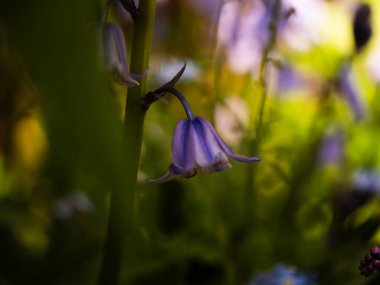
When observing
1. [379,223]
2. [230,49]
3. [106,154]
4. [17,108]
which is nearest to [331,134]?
[230,49]

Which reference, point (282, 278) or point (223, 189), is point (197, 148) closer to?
point (282, 278)

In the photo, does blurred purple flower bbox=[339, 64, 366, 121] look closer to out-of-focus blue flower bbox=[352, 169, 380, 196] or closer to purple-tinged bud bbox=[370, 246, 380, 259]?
out-of-focus blue flower bbox=[352, 169, 380, 196]

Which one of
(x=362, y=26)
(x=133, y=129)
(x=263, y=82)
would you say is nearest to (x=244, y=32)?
(x=362, y=26)

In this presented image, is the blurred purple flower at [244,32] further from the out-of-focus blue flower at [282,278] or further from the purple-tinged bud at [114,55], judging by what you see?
the purple-tinged bud at [114,55]

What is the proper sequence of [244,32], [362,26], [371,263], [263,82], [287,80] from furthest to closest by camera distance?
[287,80], [244,32], [362,26], [263,82], [371,263]

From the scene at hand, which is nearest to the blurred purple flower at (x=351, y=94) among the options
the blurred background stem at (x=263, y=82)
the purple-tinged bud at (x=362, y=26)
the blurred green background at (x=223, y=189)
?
the blurred green background at (x=223, y=189)
